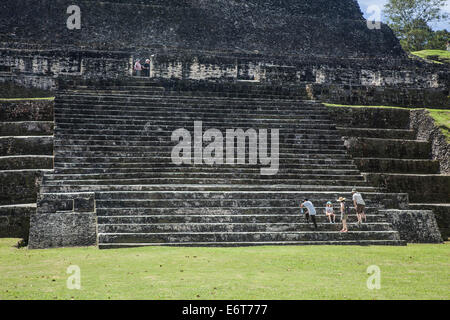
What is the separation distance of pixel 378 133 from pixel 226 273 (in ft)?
31.3

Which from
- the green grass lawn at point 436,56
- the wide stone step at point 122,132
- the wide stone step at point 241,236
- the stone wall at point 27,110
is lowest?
the wide stone step at point 241,236

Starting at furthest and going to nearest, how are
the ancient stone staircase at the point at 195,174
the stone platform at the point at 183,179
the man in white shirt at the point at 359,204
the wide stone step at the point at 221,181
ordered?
the wide stone step at the point at 221,181 < the man in white shirt at the point at 359,204 < the ancient stone staircase at the point at 195,174 < the stone platform at the point at 183,179

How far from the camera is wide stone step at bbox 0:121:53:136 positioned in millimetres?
15227

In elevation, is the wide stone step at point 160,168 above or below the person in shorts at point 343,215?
above

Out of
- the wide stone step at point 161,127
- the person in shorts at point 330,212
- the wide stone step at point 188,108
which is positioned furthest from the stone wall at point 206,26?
the person in shorts at point 330,212

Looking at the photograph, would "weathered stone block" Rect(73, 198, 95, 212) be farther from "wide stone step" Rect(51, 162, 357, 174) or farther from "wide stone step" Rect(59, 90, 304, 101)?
"wide stone step" Rect(59, 90, 304, 101)

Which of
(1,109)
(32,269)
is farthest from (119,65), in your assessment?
(32,269)

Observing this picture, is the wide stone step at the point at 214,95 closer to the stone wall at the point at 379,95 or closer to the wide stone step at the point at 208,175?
the stone wall at the point at 379,95

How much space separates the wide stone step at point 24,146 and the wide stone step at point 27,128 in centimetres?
63

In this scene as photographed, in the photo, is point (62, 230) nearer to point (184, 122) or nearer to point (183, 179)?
point (183, 179)

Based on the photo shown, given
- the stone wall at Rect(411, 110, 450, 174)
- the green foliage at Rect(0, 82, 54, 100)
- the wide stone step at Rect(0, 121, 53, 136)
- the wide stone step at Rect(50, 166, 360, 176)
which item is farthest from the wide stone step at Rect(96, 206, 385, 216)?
the green foliage at Rect(0, 82, 54, 100)

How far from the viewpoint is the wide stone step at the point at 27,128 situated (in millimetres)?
15227

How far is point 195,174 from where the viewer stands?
14109mm

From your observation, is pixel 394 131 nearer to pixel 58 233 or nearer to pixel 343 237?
pixel 343 237
